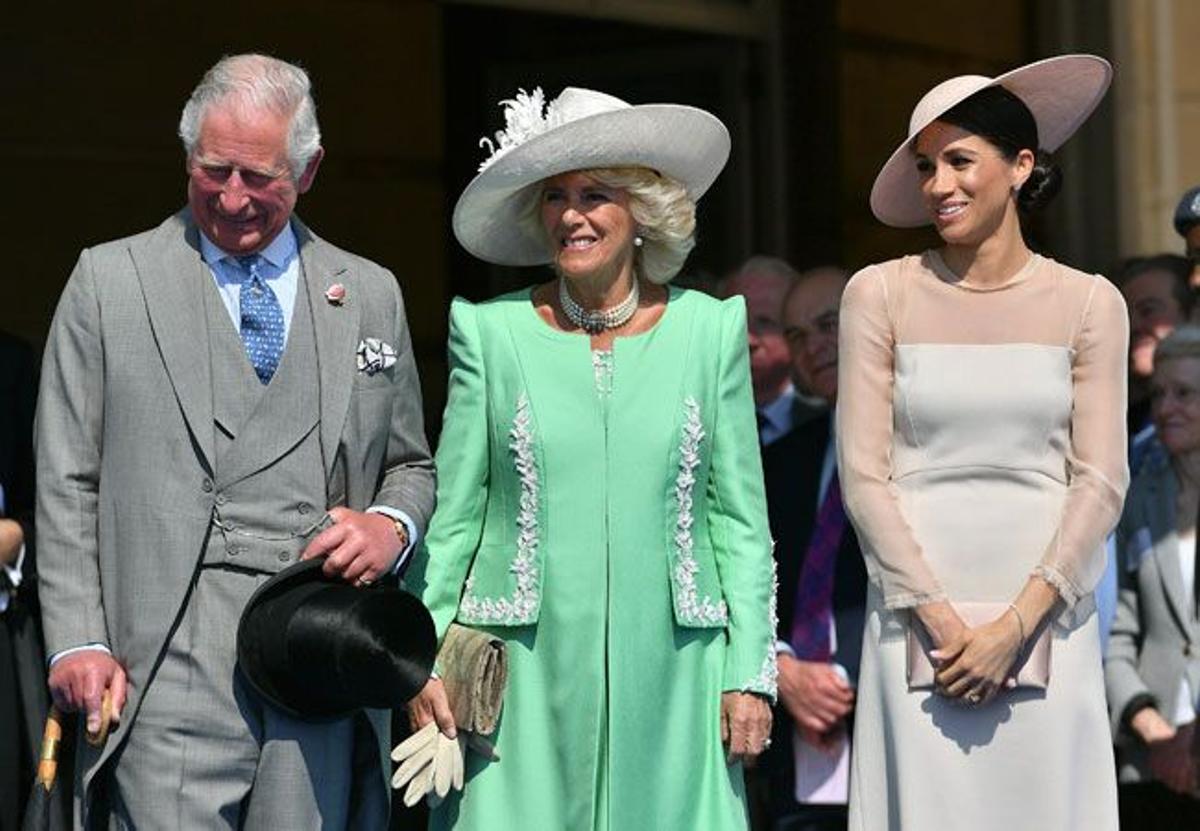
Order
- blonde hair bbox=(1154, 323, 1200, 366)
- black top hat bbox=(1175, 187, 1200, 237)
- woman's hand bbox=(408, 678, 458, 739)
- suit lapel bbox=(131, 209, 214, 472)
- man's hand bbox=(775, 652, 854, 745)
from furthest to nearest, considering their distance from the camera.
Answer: blonde hair bbox=(1154, 323, 1200, 366) < black top hat bbox=(1175, 187, 1200, 237) < man's hand bbox=(775, 652, 854, 745) < woman's hand bbox=(408, 678, 458, 739) < suit lapel bbox=(131, 209, 214, 472)

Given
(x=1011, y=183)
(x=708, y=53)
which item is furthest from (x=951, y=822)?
(x=708, y=53)

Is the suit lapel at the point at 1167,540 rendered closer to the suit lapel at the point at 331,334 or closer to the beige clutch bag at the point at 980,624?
the beige clutch bag at the point at 980,624

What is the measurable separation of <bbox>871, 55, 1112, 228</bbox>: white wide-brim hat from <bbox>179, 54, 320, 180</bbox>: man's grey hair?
128 cm

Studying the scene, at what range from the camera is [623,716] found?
19.6 ft

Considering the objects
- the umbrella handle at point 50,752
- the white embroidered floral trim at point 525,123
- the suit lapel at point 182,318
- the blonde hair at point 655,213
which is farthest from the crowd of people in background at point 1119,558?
the umbrella handle at point 50,752

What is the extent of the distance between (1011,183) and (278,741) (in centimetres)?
189

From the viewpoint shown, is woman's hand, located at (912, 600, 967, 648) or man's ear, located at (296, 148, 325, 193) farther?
woman's hand, located at (912, 600, 967, 648)

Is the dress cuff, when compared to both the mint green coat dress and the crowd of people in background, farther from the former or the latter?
the crowd of people in background

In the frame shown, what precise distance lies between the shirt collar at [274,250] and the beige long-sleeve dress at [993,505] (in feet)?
3.89

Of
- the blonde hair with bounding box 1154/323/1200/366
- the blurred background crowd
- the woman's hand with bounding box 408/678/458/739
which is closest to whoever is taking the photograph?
the woman's hand with bounding box 408/678/458/739

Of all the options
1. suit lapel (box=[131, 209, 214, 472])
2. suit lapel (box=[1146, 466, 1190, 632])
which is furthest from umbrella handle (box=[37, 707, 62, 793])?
suit lapel (box=[1146, 466, 1190, 632])

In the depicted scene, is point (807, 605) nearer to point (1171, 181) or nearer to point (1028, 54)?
point (1171, 181)

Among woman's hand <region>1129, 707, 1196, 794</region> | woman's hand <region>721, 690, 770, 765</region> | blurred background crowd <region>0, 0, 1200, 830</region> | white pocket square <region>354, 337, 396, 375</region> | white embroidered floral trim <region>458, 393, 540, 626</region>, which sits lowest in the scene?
woman's hand <region>1129, 707, 1196, 794</region>

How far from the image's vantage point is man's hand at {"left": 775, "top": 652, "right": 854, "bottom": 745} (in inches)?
279
